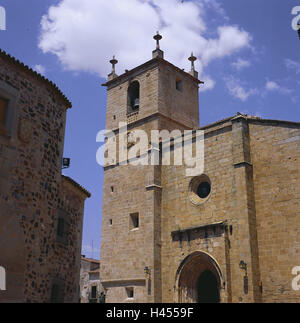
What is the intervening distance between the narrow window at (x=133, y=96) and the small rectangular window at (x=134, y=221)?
20.8 feet

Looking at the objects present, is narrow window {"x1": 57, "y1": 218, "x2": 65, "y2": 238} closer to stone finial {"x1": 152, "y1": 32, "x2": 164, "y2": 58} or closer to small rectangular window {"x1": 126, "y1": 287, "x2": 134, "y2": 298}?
small rectangular window {"x1": 126, "y1": 287, "x2": 134, "y2": 298}

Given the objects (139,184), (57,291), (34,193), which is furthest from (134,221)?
(34,193)

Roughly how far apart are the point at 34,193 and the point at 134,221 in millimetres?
11002

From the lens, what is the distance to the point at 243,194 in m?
16.9

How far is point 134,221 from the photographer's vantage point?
70.2 ft

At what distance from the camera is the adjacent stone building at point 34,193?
993 centimetres

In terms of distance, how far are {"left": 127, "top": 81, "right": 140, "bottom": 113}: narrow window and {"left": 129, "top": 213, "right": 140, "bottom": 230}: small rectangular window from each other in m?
6.33

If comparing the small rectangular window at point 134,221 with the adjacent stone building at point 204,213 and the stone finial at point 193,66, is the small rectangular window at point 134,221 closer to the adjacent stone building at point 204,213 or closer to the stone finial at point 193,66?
the adjacent stone building at point 204,213

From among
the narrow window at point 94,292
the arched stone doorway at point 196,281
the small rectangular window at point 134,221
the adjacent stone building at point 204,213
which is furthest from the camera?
the narrow window at point 94,292

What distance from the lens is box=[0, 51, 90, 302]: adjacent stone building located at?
9930mm

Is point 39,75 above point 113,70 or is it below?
below

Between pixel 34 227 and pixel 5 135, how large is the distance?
7.98 feet

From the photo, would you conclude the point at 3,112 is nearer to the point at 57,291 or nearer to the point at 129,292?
the point at 57,291

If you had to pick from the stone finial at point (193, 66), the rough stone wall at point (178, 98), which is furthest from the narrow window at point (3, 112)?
the stone finial at point (193, 66)
